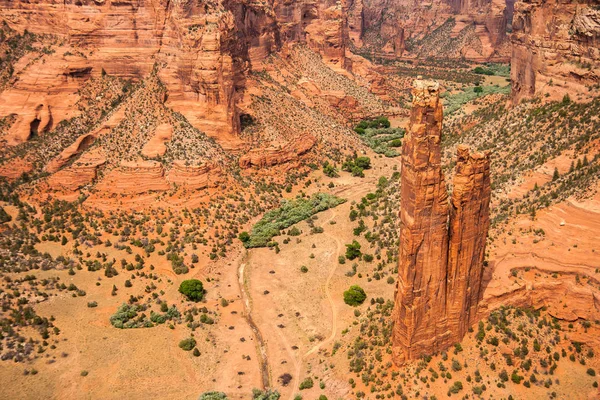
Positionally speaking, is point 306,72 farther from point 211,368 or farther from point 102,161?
point 211,368

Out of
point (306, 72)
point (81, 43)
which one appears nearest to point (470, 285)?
point (81, 43)

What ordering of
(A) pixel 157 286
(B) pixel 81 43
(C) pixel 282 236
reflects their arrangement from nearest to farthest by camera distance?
(A) pixel 157 286
(C) pixel 282 236
(B) pixel 81 43

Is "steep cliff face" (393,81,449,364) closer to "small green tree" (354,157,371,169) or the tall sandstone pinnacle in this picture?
the tall sandstone pinnacle

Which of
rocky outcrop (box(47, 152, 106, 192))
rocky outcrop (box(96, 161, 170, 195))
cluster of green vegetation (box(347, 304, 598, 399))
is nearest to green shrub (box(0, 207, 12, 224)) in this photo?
rocky outcrop (box(47, 152, 106, 192))

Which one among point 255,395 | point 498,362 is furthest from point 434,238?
point 255,395

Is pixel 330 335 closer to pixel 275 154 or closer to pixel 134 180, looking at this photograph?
pixel 134 180
